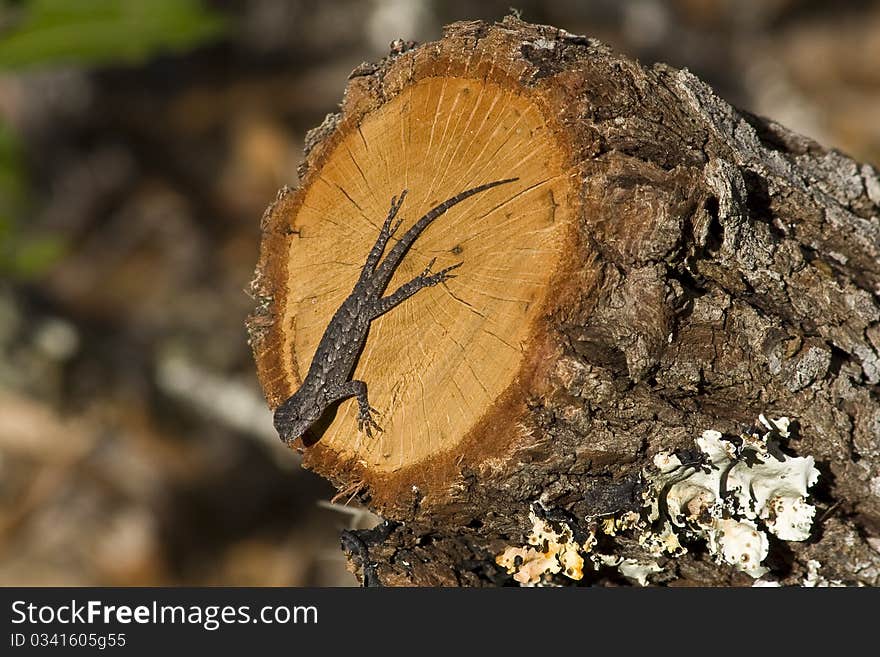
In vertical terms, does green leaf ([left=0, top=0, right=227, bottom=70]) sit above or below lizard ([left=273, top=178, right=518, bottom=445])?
above

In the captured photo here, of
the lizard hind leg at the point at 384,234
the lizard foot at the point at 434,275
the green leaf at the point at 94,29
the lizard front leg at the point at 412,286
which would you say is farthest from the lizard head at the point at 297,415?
the green leaf at the point at 94,29

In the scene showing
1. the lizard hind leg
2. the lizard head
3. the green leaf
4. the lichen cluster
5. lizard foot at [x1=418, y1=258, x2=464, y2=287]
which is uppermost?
the green leaf

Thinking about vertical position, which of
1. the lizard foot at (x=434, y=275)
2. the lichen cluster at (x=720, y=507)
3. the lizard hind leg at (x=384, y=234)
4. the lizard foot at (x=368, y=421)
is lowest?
the lichen cluster at (x=720, y=507)

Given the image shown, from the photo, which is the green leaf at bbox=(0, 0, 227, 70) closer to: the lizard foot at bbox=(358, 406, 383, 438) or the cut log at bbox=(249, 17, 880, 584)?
the cut log at bbox=(249, 17, 880, 584)

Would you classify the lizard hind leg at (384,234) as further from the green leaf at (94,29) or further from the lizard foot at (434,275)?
the green leaf at (94,29)

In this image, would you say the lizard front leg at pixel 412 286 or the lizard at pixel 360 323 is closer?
the lizard front leg at pixel 412 286

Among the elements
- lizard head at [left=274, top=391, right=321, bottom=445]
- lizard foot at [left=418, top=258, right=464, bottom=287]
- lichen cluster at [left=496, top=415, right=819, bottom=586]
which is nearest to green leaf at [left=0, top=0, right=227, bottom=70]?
lizard head at [left=274, top=391, right=321, bottom=445]
